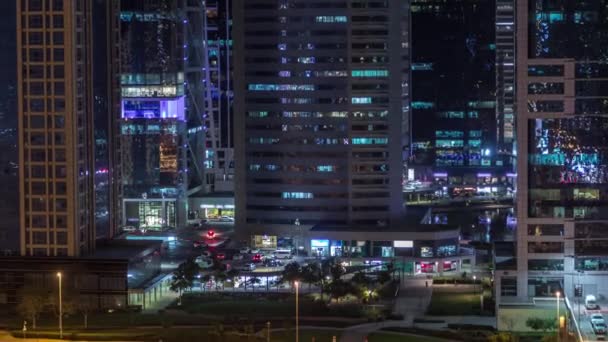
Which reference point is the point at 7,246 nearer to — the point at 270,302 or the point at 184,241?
the point at 270,302

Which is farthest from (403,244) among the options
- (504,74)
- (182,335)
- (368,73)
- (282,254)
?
(504,74)

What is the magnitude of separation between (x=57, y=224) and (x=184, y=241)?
25392mm

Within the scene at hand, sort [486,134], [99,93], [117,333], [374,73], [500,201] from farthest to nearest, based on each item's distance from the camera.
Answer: [486,134] < [500,201] < [374,73] < [99,93] < [117,333]

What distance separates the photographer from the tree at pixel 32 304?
7106cm

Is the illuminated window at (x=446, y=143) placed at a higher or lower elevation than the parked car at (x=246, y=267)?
higher

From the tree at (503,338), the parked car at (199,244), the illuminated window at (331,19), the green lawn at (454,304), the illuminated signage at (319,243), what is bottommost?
the tree at (503,338)

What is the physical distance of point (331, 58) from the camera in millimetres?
98938

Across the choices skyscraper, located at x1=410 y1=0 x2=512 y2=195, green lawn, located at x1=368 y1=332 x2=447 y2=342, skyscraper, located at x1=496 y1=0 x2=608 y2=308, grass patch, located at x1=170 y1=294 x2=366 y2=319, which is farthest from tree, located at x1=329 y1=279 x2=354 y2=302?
skyscraper, located at x1=410 y1=0 x2=512 y2=195

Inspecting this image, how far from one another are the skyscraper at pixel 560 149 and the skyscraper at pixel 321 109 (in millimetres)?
23074

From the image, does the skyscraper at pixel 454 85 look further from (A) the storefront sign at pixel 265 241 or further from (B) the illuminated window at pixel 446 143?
(A) the storefront sign at pixel 265 241

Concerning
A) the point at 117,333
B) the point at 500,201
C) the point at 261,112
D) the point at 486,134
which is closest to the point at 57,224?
the point at 117,333

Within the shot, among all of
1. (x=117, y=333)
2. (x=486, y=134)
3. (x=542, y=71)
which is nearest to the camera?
(x=117, y=333)

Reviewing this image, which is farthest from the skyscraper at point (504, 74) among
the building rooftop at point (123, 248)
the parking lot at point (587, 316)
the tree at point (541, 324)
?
the tree at point (541, 324)

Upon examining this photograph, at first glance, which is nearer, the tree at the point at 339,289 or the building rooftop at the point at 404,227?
the tree at the point at 339,289
